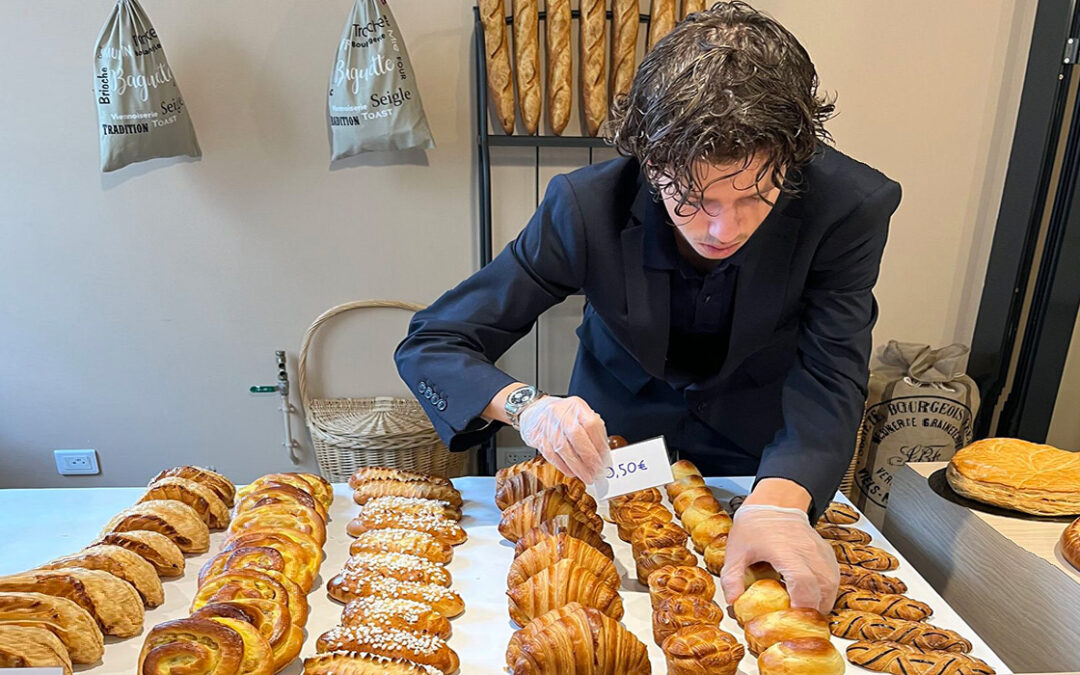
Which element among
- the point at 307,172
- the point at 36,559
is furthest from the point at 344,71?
the point at 36,559

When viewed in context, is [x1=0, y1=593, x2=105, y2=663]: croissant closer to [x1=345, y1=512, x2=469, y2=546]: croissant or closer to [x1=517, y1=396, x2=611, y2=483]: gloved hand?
[x1=345, y1=512, x2=469, y2=546]: croissant

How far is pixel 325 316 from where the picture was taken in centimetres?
295

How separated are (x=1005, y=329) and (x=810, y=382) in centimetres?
191

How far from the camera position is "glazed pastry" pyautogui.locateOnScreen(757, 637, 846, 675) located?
1.02 meters

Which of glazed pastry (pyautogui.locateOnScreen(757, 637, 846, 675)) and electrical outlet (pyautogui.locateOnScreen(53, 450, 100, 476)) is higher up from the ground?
glazed pastry (pyautogui.locateOnScreen(757, 637, 846, 675))

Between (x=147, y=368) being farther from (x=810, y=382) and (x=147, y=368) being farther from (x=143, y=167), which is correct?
(x=810, y=382)

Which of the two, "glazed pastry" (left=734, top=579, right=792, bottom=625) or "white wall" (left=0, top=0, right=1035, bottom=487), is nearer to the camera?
"glazed pastry" (left=734, top=579, right=792, bottom=625)

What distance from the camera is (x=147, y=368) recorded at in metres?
3.08

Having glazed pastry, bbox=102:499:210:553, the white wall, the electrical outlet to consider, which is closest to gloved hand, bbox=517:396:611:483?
glazed pastry, bbox=102:499:210:553

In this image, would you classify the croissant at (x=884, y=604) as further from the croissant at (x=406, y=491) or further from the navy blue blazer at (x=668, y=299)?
the croissant at (x=406, y=491)

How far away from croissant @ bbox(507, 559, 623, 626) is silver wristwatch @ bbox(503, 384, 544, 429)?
11.4 inches

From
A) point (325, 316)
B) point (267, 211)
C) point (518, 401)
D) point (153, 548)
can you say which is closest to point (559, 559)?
point (518, 401)

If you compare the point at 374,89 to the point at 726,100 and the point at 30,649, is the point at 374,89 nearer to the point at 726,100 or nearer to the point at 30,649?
the point at 726,100

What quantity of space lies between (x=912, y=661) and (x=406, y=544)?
2.62ft
